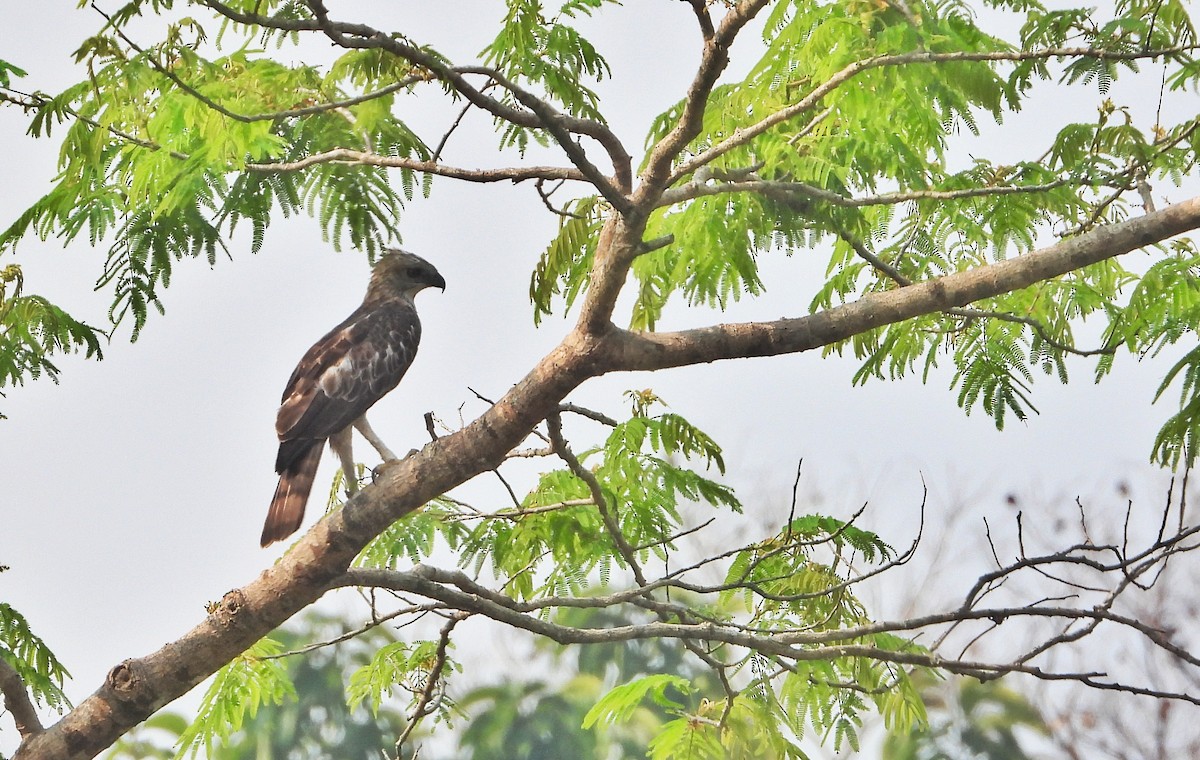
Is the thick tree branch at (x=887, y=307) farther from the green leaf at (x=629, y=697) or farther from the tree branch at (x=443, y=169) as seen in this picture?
the green leaf at (x=629, y=697)

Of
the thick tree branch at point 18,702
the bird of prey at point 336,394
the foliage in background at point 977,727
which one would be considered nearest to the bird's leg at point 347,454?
the bird of prey at point 336,394


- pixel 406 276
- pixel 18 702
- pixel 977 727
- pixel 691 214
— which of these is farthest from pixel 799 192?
pixel 977 727

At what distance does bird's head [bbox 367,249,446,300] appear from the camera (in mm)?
6703

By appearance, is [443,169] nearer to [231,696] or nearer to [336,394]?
[336,394]

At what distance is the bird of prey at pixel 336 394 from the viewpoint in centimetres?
524

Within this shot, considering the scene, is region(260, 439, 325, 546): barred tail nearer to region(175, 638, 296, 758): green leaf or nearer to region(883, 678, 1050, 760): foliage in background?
region(175, 638, 296, 758): green leaf

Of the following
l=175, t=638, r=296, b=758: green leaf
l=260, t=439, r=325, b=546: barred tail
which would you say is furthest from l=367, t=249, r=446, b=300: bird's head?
l=175, t=638, r=296, b=758: green leaf

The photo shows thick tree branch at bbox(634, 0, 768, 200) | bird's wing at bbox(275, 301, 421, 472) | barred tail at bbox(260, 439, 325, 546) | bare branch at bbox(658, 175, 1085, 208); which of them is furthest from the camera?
bird's wing at bbox(275, 301, 421, 472)

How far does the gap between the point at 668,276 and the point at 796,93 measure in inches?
40.3

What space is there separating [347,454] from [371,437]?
0.50 feet

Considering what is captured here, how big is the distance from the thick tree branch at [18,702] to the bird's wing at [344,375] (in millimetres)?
1322

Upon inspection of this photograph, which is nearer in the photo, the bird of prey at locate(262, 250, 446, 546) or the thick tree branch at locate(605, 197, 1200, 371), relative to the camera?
the thick tree branch at locate(605, 197, 1200, 371)

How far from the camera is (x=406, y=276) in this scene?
265 inches

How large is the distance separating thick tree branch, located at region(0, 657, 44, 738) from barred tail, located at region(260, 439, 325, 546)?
106cm
